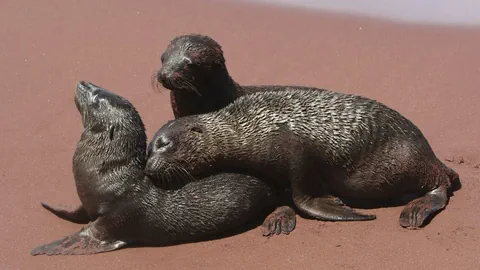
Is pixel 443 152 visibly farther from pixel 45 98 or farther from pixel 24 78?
pixel 24 78

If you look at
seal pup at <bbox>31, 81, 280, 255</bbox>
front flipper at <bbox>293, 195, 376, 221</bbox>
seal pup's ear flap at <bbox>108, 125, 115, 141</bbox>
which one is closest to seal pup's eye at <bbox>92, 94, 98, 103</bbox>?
seal pup at <bbox>31, 81, 280, 255</bbox>

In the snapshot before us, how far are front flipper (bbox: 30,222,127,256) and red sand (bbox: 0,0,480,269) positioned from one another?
79 mm

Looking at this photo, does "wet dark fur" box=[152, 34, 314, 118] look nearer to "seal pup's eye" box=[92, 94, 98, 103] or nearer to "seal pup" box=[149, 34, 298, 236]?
"seal pup" box=[149, 34, 298, 236]

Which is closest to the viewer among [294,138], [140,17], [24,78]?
[294,138]

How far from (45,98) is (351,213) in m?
4.74

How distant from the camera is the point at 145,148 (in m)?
6.06

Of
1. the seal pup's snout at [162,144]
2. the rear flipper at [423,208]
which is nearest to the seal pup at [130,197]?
the seal pup's snout at [162,144]

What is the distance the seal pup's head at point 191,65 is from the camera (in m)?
6.37

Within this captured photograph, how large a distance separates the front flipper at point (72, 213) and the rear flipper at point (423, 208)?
2741mm

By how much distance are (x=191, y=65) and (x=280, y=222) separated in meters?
1.62

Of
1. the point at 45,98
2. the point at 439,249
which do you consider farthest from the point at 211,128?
the point at 45,98

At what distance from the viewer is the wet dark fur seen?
251 inches

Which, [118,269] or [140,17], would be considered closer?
[118,269]

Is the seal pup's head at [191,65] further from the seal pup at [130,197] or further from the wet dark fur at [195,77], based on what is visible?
the seal pup at [130,197]
